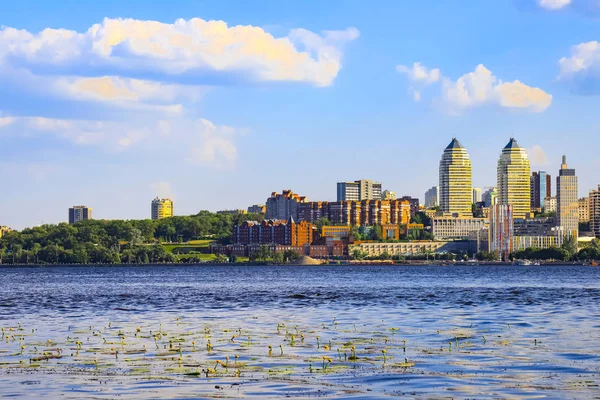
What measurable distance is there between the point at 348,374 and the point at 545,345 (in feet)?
35.9

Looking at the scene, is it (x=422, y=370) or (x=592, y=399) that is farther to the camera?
(x=422, y=370)

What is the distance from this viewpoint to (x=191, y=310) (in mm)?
60781

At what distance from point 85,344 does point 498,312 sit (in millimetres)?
26926

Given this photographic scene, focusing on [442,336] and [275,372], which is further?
[442,336]

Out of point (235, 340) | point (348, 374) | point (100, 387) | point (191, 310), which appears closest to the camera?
point (100, 387)

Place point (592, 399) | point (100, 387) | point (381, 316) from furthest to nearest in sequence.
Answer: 1. point (381, 316)
2. point (100, 387)
3. point (592, 399)

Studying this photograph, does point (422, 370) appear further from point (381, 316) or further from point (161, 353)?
point (381, 316)

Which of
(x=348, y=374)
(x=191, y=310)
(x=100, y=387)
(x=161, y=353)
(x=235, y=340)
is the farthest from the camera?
(x=191, y=310)

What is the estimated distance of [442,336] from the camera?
40938 millimetres

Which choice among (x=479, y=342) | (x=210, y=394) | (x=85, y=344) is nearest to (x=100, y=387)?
(x=210, y=394)

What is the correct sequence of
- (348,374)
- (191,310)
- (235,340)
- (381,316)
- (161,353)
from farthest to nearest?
(191,310) < (381,316) < (235,340) < (161,353) < (348,374)

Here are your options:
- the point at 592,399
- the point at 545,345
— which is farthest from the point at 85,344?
the point at 592,399

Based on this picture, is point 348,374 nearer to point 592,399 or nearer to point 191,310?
point 592,399

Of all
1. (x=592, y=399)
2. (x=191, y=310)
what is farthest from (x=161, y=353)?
(x=191, y=310)
